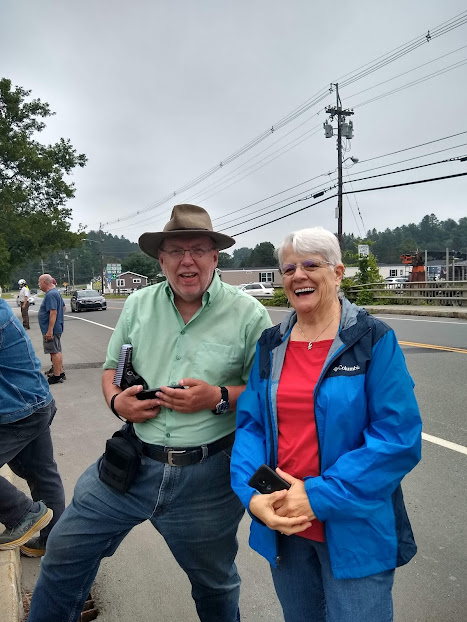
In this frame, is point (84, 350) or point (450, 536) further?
point (84, 350)

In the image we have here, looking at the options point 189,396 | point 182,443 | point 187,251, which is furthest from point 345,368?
point 187,251

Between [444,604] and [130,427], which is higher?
[130,427]

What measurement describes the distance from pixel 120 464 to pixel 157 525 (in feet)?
1.12

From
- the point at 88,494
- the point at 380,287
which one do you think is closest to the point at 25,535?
the point at 88,494

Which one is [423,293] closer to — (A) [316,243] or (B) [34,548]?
(B) [34,548]

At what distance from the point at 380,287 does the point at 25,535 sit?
24558mm

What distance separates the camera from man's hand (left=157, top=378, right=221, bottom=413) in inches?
76.8

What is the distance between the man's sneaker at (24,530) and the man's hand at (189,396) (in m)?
1.57

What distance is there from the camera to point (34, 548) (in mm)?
3111

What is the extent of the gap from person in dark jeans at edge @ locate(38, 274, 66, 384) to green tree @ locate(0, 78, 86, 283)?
1997 centimetres

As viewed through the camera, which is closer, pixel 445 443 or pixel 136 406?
pixel 136 406

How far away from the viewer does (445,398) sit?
631cm

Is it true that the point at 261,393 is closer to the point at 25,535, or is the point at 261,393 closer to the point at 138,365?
the point at 138,365

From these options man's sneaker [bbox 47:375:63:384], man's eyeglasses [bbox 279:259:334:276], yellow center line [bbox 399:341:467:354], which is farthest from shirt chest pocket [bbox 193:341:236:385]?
yellow center line [bbox 399:341:467:354]
